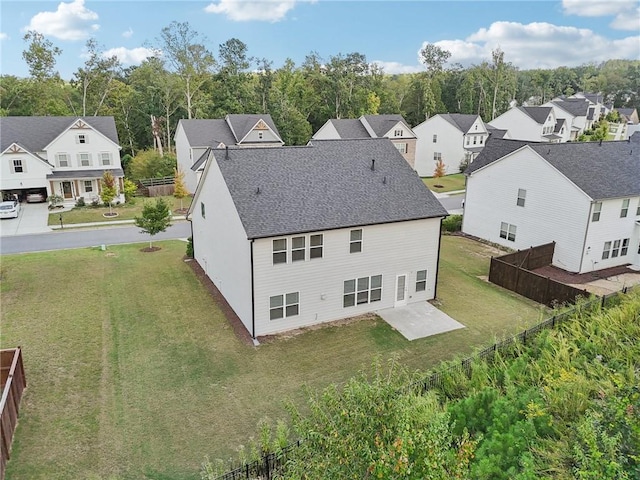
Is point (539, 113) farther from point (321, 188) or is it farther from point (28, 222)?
point (28, 222)

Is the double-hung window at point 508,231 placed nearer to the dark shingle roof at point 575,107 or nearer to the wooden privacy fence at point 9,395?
the wooden privacy fence at point 9,395

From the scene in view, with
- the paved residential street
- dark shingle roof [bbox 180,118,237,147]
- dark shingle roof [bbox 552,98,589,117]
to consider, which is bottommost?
the paved residential street

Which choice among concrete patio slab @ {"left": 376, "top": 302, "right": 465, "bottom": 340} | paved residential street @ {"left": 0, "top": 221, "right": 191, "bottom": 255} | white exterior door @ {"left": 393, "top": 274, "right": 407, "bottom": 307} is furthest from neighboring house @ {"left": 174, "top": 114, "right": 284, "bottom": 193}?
concrete patio slab @ {"left": 376, "top": 302, "right": 465, "bottom": 340}

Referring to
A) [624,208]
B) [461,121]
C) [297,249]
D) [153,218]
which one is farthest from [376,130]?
[297,249]

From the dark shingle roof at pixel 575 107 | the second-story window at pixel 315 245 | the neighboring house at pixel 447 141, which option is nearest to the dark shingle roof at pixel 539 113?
the neighboring house at pixel 447 141

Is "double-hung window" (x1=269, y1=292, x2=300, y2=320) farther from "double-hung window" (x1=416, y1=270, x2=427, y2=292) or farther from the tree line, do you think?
the tree line

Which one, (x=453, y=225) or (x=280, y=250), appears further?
(x=453, y=225)
